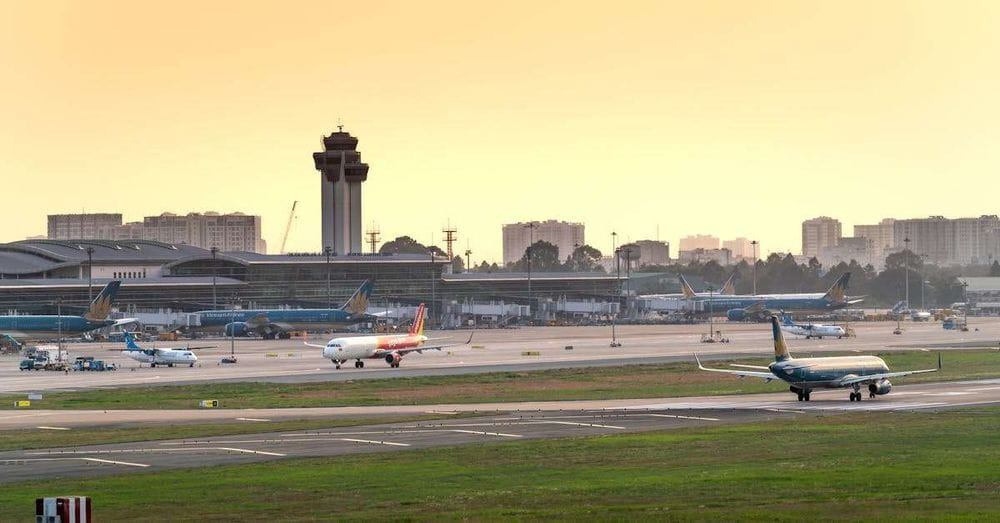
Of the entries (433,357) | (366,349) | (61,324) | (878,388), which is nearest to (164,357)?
(366,349)

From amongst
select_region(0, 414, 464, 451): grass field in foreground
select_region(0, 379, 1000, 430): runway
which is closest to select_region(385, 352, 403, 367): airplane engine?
select_region(0, 379, 1000, 430): runway

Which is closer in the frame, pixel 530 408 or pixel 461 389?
pixel 530 408

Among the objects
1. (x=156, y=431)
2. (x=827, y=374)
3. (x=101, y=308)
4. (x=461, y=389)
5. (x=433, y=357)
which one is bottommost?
(x=156, y=431)

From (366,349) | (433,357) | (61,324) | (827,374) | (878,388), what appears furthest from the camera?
(61,324)

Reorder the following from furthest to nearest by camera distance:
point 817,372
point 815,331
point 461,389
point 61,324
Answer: point 815,331 < point 61,324 < point 461,389 < point 817,372

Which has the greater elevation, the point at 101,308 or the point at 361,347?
the point at 101,308

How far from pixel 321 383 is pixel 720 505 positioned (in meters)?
70.4

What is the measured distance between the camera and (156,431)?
248ft

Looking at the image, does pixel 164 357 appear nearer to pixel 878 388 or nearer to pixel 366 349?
pixel 366 349

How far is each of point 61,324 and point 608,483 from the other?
14574cm

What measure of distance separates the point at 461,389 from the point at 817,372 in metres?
27.7

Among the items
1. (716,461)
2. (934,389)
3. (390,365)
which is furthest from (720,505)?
(390,365)

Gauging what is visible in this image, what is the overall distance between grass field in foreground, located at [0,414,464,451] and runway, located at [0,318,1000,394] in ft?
116

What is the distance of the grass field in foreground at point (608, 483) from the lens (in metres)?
46.2
